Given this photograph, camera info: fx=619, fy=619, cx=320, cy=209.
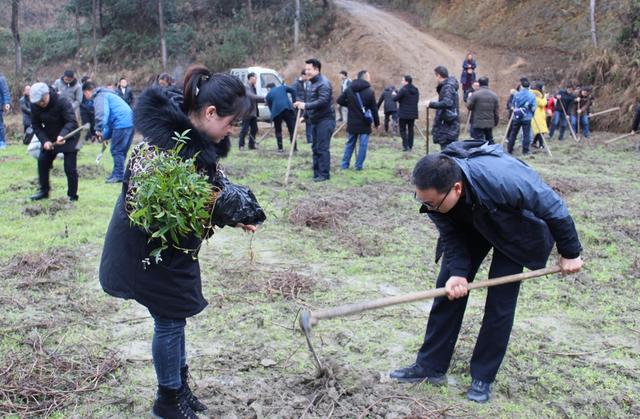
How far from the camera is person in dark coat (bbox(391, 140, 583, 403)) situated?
314cm

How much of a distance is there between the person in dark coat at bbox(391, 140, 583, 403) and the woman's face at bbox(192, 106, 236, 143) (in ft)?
3.18

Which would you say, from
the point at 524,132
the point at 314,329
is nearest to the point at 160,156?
the point at 314,329

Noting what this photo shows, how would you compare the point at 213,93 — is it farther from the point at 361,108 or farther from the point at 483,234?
the point at 361,108

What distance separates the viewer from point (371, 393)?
3.59 meters

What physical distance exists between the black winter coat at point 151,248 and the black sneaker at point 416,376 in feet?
4.95

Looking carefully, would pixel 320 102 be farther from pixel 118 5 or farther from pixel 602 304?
pixel 118 5

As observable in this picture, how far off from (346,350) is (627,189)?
23.4 ft

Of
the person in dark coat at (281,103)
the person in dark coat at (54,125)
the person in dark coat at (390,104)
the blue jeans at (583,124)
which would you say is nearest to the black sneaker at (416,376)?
the person in dark coat at (54,125)

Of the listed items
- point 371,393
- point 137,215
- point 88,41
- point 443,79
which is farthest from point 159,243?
point 88,41

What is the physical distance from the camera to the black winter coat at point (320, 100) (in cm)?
967

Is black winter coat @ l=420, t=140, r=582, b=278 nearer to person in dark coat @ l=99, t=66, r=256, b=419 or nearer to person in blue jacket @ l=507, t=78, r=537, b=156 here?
person in dark coat @ l=99, t=66, r=256, b=419

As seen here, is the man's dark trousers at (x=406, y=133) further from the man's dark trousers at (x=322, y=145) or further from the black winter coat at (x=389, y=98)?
the man's dark trousers at (x=322, y=145)

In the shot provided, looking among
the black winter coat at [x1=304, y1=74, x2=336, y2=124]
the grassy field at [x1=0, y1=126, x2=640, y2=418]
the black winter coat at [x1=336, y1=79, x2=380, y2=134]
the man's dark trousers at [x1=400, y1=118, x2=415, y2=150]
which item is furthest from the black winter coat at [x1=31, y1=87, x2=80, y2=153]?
the man's dark trousers at [x1=400, y1=118, x2=415, y2=150]

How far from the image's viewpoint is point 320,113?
9.79 metres
